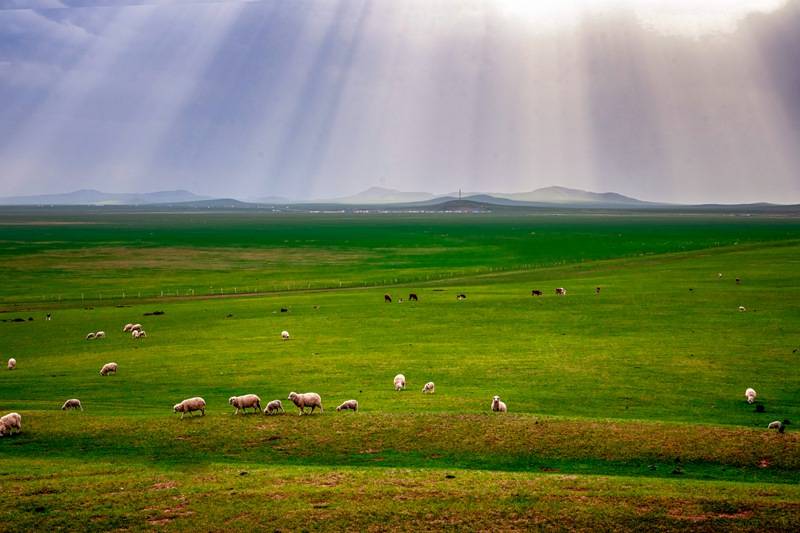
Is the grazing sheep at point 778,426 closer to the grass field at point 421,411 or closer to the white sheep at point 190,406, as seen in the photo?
the grass field at point 421,411

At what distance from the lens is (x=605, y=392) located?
31.8 m

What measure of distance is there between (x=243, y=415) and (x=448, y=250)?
119 m

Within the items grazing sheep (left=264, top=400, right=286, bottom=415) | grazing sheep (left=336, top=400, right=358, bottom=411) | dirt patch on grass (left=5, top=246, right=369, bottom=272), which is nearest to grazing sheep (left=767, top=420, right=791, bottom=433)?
grazing sheep (left=336, top=400, right=358, bottom=411)

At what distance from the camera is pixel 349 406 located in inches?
1091

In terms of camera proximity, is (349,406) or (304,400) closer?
(304,400)

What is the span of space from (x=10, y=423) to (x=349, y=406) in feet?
38.8

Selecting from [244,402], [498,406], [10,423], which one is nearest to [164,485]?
[244,402]

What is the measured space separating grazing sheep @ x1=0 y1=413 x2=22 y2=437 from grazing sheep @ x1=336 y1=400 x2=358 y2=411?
11112 mm

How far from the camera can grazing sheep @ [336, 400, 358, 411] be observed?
27.6 metres

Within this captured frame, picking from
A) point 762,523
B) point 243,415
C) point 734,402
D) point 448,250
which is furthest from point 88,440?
point 448,250

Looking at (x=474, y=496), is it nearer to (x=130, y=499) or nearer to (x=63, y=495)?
(x=130, y=499)

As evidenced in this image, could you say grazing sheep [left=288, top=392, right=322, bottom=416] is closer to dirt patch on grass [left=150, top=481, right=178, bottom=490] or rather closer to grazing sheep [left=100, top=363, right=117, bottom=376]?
dirt patch on grass [left=150, top=481, right=178, bottom=490]

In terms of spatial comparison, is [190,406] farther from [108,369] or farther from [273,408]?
[108,369]

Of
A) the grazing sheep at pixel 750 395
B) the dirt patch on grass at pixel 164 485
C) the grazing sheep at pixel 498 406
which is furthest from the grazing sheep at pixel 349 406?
the grazing sheep at pixel 750 395
